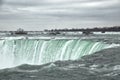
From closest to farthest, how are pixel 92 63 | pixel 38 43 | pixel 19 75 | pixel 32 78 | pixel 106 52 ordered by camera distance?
pixel 32 78, pixel 19 75, pixel 92 63, pixel 106 52, pixel 38 43

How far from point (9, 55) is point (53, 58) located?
9.19 meters

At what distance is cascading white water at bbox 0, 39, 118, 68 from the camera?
33641 millimetres

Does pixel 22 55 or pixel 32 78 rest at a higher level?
pixel 32 78

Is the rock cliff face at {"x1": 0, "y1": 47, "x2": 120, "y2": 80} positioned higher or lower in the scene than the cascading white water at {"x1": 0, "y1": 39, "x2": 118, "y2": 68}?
higher

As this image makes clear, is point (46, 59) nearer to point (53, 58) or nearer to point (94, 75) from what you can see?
point (53, 58)

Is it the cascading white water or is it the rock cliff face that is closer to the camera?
the rock cliff face

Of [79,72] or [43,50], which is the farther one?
[43,50]

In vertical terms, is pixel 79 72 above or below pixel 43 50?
above

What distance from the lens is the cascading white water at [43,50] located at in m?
33.6

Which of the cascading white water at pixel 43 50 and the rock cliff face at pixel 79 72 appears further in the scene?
the cascading white water at pixel 43 50

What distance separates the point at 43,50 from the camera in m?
38.9

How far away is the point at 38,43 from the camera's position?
133 feet

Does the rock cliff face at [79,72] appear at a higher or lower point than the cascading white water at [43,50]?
higher

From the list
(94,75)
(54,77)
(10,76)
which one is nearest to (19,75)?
(10,76)
